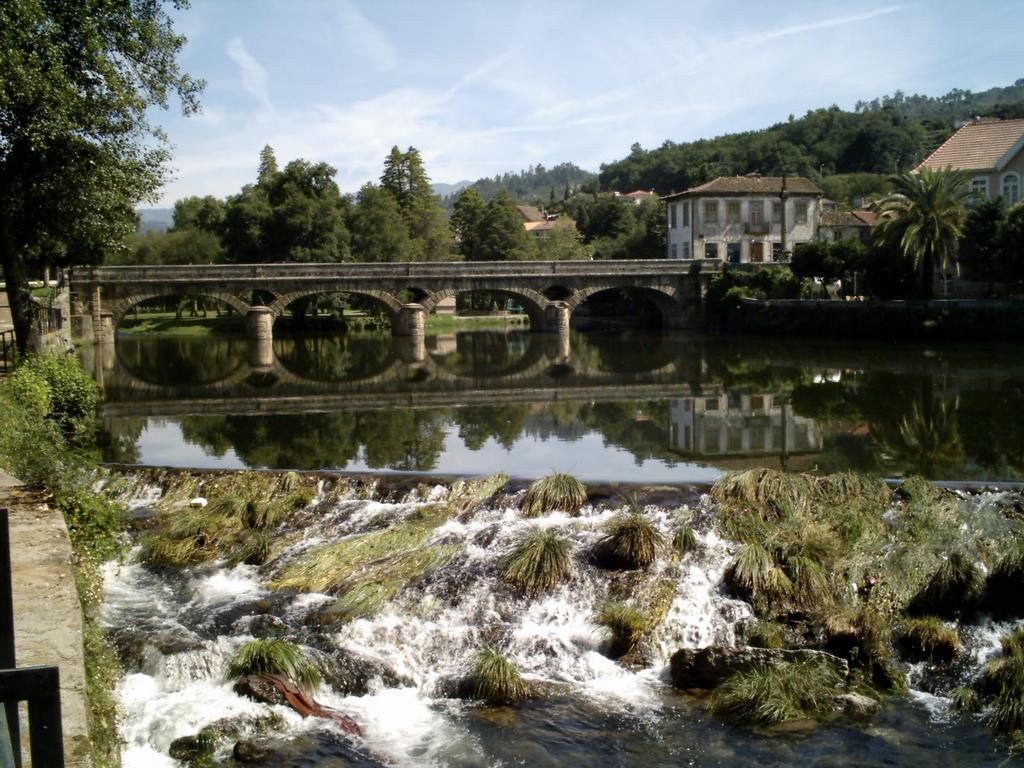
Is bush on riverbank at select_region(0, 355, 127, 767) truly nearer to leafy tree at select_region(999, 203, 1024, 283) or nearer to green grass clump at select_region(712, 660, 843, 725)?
green grass clump at select_region(712, 660, 843, 725)

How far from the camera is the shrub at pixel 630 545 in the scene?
46.7 ft

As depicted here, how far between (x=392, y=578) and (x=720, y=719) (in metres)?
5.34

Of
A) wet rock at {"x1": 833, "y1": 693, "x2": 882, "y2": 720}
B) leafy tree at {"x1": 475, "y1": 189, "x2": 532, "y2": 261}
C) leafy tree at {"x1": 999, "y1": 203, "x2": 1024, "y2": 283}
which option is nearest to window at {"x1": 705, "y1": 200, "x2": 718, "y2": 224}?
leafy tree at {"x1": 475, "y1": 189, "x2": 532, "y2": 261}

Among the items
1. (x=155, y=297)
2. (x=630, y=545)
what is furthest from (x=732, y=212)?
(x=630, y=545)

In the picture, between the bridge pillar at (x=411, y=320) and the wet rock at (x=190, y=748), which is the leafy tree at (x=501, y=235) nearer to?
the bridge pillar at (x=411, y=320)

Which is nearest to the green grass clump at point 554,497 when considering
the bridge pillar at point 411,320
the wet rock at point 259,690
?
the wet rock at point 259,690

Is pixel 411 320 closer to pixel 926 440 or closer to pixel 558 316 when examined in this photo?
pixel 558 316

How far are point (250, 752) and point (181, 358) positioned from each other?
4336cm

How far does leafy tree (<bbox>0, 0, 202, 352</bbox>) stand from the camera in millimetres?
23422

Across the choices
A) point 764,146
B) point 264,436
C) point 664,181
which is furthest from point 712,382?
point 664,181

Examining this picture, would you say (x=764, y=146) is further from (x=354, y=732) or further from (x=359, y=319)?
(x=354, y=732)

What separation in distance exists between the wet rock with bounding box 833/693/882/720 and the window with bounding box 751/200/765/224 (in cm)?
6199

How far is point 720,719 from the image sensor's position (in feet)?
34.7

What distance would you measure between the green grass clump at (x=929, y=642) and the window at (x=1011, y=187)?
53.4 m
